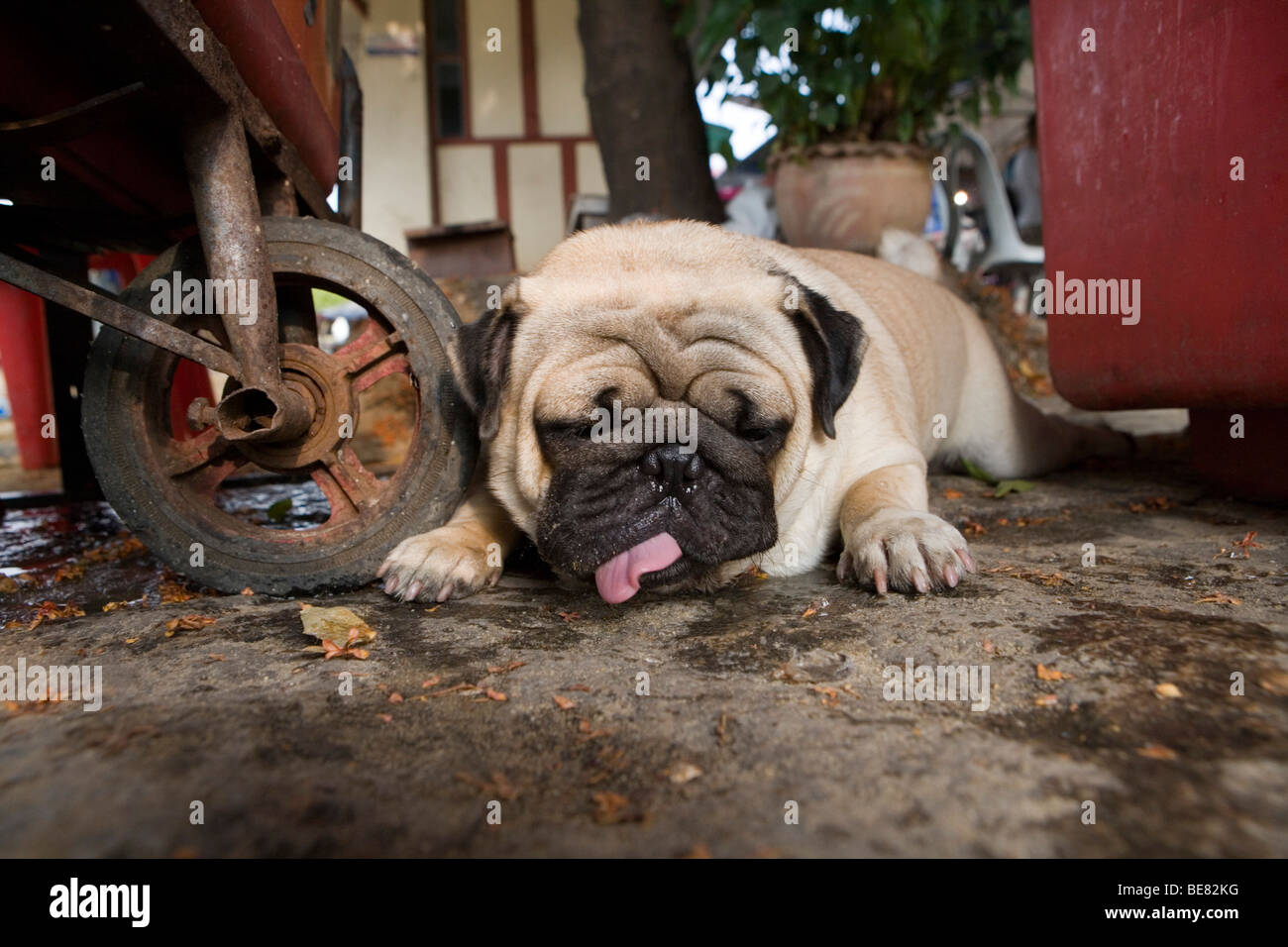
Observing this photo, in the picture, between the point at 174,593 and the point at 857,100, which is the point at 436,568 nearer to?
the point at 174,593

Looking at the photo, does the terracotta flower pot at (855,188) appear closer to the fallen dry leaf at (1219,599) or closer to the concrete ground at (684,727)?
the concrete ground at (684,727)

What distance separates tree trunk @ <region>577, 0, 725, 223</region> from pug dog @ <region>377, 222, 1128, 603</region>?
333cm

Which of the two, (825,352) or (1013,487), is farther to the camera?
(1013,487)

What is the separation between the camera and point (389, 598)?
2072 millimetres

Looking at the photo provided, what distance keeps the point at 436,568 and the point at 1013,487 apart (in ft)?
8.09

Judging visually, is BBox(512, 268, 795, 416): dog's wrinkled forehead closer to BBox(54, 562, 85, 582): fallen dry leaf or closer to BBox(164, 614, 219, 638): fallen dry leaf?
BBox(164, 614, 219, 638): fallen dry leaf

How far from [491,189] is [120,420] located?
10467 mm

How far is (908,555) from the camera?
1.97m

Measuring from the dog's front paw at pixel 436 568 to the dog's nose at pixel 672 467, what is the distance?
582 mm

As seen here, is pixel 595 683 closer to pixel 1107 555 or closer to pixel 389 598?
pixel 389 598

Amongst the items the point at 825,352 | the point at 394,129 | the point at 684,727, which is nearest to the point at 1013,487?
the point at 825,352

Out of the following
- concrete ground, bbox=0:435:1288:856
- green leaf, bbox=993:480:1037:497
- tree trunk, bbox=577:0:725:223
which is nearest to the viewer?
concrete ground, bbox=0:435:1288:856

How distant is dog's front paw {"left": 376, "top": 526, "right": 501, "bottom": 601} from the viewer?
2.04 metres

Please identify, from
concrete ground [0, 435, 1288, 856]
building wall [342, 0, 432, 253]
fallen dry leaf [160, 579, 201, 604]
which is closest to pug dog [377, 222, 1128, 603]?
concrete ground [0, 435, 1288, 856]
